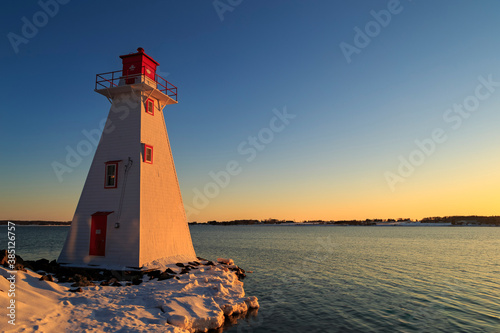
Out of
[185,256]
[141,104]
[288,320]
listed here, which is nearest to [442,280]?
[288,320]

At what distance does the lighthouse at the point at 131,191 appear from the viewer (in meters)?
20.4

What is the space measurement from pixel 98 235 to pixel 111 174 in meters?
4.12

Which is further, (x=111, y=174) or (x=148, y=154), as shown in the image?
(x=148, y=154)

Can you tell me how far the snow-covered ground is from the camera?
1085 cm

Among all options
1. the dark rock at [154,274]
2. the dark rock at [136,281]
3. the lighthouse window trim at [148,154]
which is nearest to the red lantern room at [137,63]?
the lighthouse window trim at [148,154]

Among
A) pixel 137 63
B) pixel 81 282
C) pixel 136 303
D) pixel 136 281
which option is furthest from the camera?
pixel 137 63

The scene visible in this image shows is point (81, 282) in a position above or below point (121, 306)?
above

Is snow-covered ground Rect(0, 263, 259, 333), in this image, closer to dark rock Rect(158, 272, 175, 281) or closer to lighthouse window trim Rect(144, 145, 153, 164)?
dark rock Rect(158, 272, 175, 281)

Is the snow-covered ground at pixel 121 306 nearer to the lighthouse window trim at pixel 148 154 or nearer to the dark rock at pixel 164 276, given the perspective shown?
the dark rock at pixel 164 276

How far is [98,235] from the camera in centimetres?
2080

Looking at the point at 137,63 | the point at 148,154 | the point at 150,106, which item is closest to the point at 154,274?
the point at 148,154

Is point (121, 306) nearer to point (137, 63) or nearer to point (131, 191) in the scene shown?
point (131, 191)

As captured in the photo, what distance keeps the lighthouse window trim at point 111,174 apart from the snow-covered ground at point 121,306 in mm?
7013

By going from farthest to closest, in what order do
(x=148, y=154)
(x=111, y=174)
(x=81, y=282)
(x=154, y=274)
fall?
(x=148, y=154) → (x=111, y=174) → (x=154, y=274) → (x=81, y=282)
